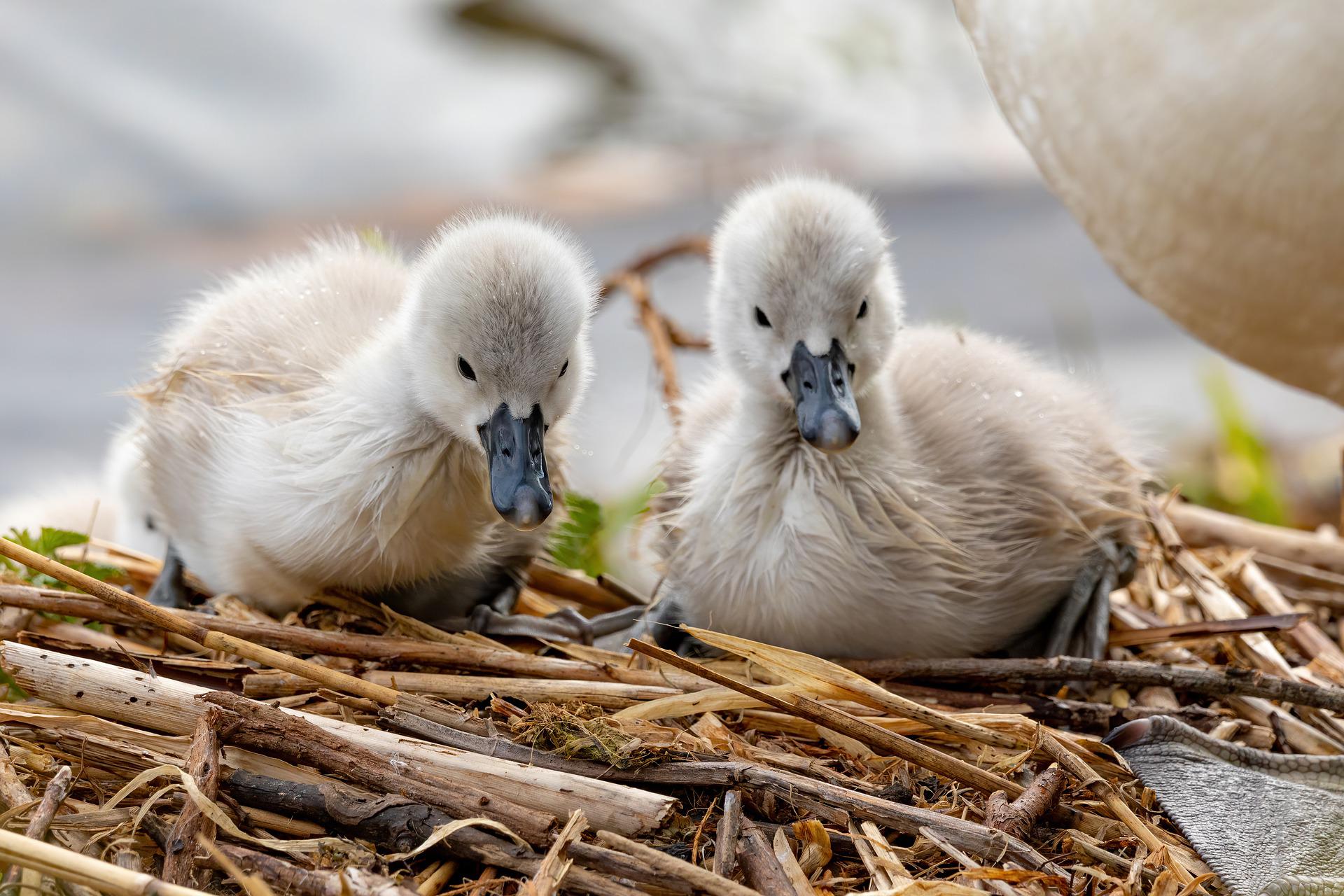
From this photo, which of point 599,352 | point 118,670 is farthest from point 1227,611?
point 599,352

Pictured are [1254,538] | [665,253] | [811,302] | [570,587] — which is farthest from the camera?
[665,253]

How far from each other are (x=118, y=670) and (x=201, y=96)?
2652mm

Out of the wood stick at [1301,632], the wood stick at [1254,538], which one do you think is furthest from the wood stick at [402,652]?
the wood stick at [1254,538]

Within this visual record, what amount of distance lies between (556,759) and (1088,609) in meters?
0.90

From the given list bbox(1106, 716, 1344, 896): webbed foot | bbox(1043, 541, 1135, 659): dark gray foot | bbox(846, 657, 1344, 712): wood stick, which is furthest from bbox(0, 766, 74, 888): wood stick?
bbox(1043, 541, 1135, 659): dark gray foot

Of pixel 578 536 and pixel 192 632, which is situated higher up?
Result: pixel 578 536

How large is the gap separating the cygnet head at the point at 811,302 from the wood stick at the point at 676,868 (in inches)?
22.0

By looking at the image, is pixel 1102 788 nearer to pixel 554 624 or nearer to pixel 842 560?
pixel 842 560

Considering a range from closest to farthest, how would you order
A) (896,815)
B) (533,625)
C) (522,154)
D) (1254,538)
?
(896,815)
(533,625)
(1254,538)
(522,154)

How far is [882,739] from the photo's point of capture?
4.72ft

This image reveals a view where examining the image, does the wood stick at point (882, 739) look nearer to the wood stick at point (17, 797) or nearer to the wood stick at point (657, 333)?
the wood stick at point (17, 797)

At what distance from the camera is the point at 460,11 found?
432 cm

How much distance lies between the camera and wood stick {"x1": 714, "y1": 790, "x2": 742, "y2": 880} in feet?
4.20

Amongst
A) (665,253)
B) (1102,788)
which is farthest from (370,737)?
(665,253)
